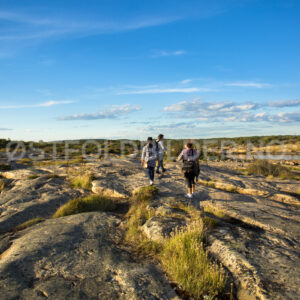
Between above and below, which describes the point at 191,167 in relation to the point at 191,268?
above

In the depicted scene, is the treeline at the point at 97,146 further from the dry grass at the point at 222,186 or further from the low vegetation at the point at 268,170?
the dry grass at the point at 222,186

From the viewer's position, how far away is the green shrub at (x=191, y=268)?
3.76 meters

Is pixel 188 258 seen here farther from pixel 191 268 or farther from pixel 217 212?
pixel 217 212

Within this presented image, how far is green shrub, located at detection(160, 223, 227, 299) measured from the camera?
12.3ft

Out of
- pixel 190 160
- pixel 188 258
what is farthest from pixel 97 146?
pixel 188 258

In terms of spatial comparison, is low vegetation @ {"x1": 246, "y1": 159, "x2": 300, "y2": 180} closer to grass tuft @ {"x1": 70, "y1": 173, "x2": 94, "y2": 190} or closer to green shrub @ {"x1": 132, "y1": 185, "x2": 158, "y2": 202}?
green shrub @ {"x1": 132, "y1": 185, "x2": 158, "y2": 202}

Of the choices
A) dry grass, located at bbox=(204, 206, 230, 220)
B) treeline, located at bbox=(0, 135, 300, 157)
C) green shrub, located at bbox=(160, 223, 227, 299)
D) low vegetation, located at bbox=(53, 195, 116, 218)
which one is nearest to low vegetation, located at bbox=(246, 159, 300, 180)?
treeline, located at bbox=(0, 135, 300, 157)

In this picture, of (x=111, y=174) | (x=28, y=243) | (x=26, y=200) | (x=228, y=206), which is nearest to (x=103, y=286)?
(x=28, y=243)

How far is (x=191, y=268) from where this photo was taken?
4.13 m

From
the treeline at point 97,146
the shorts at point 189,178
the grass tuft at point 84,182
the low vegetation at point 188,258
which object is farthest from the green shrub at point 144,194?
the treeline at point 97,146

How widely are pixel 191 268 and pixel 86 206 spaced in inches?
232

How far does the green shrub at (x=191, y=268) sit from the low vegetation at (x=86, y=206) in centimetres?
460

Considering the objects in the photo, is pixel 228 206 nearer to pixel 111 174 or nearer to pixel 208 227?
pixel 208 227

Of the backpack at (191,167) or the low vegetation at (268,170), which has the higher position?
the backpack at (191,167)
